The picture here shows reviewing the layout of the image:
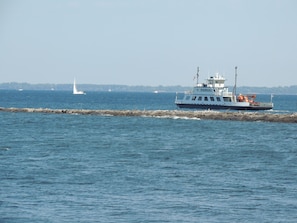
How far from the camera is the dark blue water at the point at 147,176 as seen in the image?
1109 inches


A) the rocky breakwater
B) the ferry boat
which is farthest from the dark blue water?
the ferry boat

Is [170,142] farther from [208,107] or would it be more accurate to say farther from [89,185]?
[208,107]

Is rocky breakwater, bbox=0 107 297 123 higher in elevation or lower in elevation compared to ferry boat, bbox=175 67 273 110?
lower

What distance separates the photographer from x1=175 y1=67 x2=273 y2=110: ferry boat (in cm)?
10856

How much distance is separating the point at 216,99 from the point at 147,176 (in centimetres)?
7394

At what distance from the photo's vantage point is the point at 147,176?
3716 cm

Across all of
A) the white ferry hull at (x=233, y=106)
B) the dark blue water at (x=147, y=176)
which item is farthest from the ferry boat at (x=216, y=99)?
the dark blue water at (x=147, y=176)

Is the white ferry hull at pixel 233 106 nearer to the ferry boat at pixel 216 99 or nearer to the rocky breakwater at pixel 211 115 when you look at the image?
the ferry boat at pixel 216 99

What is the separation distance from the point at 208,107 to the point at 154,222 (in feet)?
278

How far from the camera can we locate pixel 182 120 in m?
86.6

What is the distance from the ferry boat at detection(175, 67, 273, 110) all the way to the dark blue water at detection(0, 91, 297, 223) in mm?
38811

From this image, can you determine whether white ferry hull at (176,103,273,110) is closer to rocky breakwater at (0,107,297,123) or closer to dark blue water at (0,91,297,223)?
rocky breakwater at (0,107,297,123)

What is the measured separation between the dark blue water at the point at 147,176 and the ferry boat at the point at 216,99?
127 ft

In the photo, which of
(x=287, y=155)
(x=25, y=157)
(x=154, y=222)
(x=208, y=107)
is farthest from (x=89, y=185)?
(x=208, y=107)
